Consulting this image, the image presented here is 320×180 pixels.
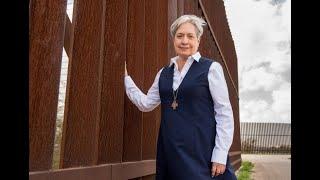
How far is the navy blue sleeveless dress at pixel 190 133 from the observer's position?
7.85 feet

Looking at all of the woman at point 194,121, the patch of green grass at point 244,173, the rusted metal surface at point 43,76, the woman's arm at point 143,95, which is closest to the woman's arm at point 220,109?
the woman at point 194,121

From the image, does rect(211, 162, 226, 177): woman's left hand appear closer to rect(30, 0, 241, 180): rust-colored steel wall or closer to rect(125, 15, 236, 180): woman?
rect(125, 15, 236, 180): woman

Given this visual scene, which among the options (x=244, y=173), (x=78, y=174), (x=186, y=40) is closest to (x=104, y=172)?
(x=78, y=174)

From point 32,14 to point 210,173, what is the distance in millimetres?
1184

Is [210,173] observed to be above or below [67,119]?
below

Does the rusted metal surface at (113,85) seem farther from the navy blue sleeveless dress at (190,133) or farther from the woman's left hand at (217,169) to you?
Result: the woman's left hand at (217,169)

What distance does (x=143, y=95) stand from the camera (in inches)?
113

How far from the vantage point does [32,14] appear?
1647mm

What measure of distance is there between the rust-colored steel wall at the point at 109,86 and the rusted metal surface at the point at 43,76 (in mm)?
19
